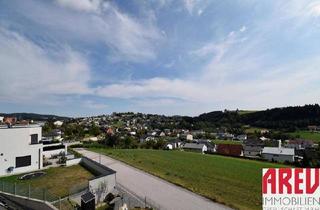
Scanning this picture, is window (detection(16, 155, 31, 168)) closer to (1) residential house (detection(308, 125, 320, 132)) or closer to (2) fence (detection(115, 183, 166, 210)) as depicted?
(2) fence (detection(115, 183, 166, 210))

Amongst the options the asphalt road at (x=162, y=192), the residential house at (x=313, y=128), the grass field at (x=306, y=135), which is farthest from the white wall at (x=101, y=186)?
the residential house at (x=313, y=128)

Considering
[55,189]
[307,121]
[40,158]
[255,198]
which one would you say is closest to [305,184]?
[255,198]

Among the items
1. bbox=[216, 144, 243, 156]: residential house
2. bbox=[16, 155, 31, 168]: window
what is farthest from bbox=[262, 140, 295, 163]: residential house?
bbox=[16, 155, 31, 168]: window

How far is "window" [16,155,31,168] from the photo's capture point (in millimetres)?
32028

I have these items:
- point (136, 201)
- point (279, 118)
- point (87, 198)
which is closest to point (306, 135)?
point (279, 118)

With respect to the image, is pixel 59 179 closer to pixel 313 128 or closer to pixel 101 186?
pixel 101 186

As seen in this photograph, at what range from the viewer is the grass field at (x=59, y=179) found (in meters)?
24.4

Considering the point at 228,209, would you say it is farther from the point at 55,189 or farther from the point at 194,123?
the point at 194,123

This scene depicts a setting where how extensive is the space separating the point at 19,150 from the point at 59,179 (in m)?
7.29

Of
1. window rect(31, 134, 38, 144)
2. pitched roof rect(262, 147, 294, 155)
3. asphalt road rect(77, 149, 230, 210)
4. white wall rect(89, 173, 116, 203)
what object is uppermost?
window rect(31, 134, 38, 144)

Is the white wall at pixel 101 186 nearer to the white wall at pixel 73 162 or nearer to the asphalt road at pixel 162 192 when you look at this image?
the asphalt road at pixel 162 192

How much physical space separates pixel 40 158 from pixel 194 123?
492 feet

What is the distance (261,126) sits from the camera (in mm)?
153000

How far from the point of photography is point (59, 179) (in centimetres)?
2858
